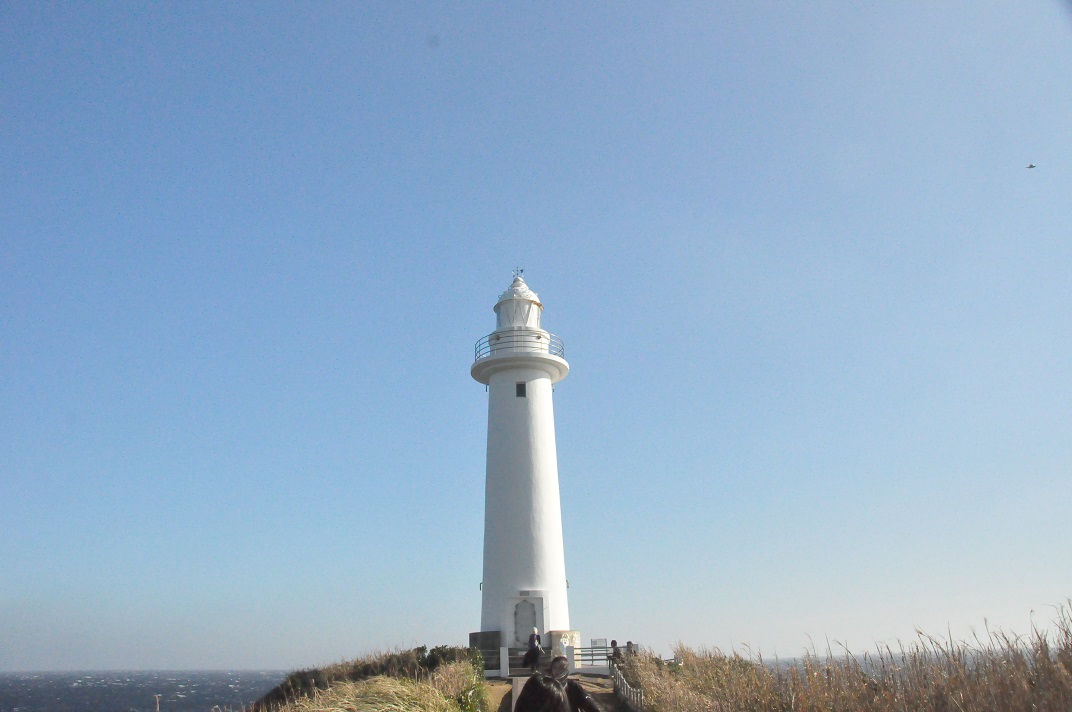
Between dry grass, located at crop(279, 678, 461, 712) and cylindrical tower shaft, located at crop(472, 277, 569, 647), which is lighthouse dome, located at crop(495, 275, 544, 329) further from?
dry grass, located at crop(279, 678, 461, 712)

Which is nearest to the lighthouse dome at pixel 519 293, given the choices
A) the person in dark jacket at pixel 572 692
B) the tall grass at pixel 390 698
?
the tall grass at pixel 390 698

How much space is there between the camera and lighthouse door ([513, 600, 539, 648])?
79.6 ft

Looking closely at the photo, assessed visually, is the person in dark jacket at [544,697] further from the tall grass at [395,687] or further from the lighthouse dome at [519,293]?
the lighthouse dome at [519,293]

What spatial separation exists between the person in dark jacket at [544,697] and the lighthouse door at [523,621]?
58.7 feet

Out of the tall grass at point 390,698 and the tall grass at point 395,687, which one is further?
the tall grass at point 395,687

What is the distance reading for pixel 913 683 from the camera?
713cm

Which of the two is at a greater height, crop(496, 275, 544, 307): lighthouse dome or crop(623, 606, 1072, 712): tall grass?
crop(496, 275, 544, 307): lighthouse dome

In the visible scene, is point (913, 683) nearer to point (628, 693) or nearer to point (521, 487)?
point (628, 693)

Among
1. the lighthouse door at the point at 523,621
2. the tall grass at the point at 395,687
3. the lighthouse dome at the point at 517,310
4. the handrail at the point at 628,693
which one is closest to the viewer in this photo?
the tall grass at the point at 395,687

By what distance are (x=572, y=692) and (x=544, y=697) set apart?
0.38 metres

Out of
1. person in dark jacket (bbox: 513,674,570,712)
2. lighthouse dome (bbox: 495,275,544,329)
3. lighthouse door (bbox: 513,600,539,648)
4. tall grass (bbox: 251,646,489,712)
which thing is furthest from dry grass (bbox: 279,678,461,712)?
lighthouse dome (bbox: 495,275,544,329)

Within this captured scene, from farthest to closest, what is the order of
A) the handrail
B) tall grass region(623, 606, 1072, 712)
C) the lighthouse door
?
the lighthouse door, the handrail, tall grass region(623, 606, 1072, 712)

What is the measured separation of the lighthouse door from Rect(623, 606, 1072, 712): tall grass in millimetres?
14331

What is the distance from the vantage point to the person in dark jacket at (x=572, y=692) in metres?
7.04
